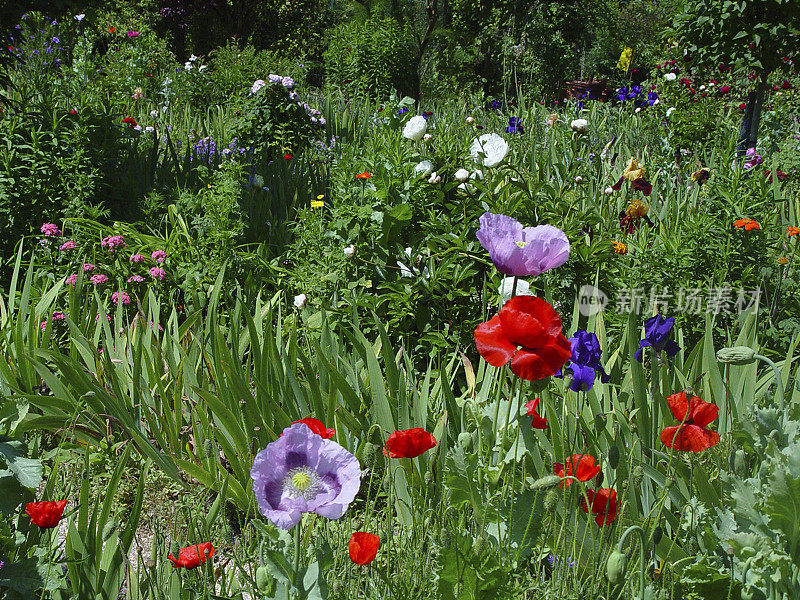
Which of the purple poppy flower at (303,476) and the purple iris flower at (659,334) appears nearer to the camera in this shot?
the purple poppy flower at (303,476)

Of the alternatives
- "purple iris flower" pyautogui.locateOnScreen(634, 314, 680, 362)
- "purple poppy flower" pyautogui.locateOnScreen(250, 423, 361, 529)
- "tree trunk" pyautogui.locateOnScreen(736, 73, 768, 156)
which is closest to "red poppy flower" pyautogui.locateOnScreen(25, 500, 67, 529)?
"purple poppy flower" pyautogui.locateOnScreen(250, 423, 361, 529)

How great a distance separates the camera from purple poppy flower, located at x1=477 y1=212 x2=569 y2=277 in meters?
1.18

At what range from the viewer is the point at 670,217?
295cm

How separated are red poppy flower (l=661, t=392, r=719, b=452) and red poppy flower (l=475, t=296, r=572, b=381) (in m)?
0.34

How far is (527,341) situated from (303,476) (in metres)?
0.38

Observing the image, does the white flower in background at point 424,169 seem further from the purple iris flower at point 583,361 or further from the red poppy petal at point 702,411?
the red poppy petal at point 702,411

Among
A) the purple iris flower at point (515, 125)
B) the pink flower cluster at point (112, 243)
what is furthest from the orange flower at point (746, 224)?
the pink flower cluster at point (112, 243)

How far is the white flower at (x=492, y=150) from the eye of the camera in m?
2.46

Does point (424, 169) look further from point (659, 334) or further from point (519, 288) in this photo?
point (659, 334)

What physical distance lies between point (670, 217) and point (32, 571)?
2.74 m

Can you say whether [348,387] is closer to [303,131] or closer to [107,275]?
[107,275]

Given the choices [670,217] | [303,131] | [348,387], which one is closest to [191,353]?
[348,387]

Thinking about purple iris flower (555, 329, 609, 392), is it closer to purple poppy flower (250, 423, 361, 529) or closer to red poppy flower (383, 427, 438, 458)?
red poppy flower (383, 427, 438, 458)

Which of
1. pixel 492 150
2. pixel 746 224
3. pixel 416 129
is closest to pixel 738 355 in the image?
pixel 746 224
